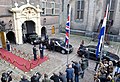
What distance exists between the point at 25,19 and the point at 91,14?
11.4 meters

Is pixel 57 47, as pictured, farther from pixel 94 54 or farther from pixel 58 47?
pixel 94 54

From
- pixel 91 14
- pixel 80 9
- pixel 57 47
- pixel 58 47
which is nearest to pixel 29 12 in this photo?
pixel 57 47

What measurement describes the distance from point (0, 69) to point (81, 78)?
23.6 ft

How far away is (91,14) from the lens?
71.3 ft

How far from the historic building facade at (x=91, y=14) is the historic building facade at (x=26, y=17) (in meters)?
3.21

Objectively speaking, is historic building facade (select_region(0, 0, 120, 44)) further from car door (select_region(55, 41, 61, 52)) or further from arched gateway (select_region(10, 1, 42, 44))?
car door (select_region(55, 41, 61, 52))

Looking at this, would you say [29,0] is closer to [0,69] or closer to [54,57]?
[54,57]

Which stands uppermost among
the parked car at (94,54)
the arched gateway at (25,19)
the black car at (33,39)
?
the arched gateway at (25,19)

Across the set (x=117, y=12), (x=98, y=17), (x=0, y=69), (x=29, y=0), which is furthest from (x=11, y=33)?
(x=117, y=12)

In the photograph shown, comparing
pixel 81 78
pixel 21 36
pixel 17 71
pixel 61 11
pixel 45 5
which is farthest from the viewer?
pixel 61 11

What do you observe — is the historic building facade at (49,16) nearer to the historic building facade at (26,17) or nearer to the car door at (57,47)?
the historic building facade at (26,17)

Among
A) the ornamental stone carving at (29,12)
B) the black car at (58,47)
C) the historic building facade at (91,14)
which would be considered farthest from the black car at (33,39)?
the historic building facade at (91,14)

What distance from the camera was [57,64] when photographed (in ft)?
40.2

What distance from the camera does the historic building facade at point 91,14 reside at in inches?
810
